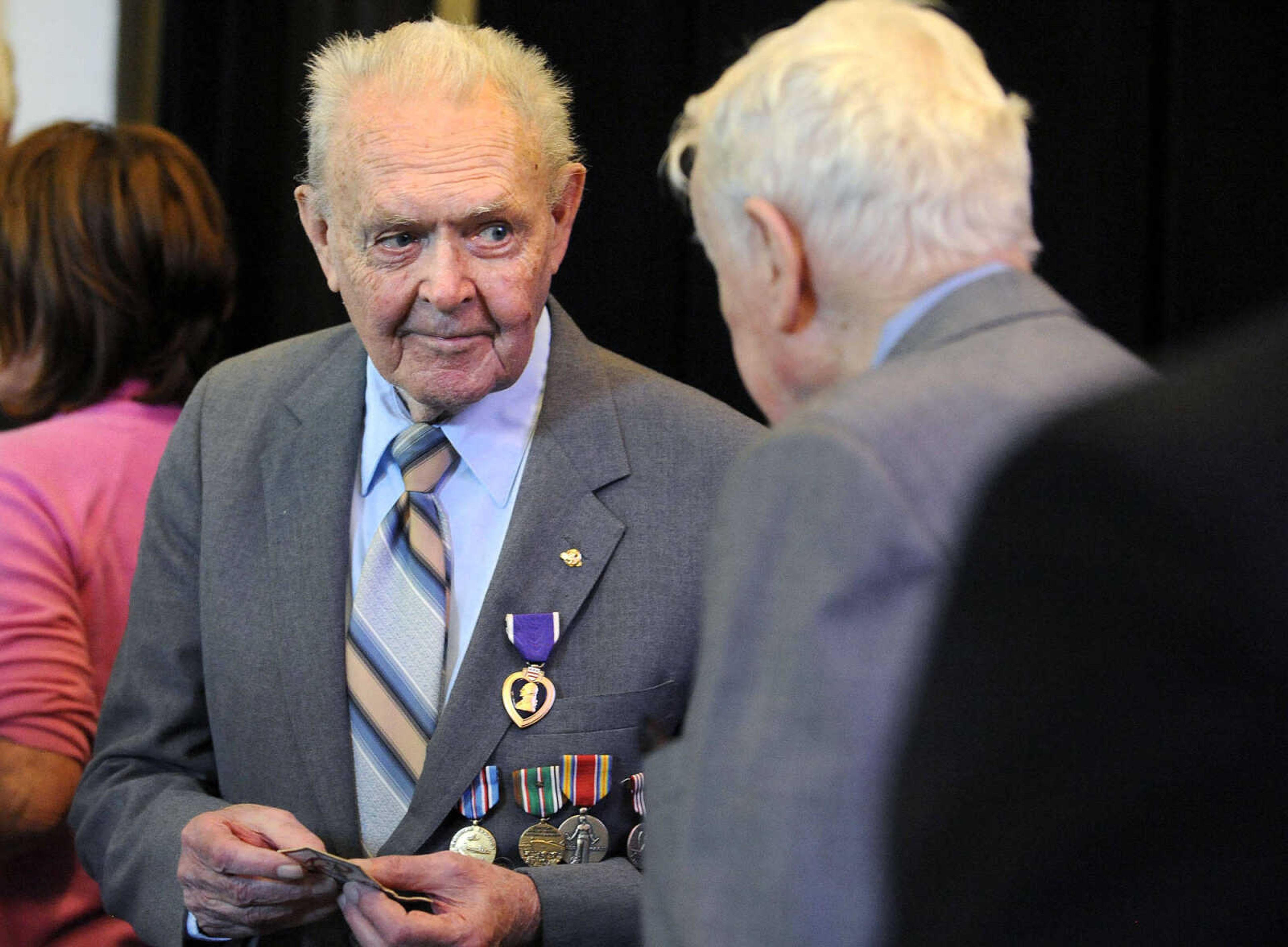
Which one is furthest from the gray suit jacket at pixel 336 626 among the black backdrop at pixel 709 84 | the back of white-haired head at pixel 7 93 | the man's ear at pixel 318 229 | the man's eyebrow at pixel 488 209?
the back of white-haired head at pixel 7 93

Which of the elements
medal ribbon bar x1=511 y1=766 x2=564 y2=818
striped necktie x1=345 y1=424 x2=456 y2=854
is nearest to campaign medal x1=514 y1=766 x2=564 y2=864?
medal ribbon bar x1=511 y1=766 x2=564 y2=818

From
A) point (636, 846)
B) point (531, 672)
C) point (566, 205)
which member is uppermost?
point (566, 205)

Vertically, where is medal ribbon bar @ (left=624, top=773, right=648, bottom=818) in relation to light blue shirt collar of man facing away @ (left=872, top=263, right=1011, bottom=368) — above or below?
below

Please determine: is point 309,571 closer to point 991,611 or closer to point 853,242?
point 853,242

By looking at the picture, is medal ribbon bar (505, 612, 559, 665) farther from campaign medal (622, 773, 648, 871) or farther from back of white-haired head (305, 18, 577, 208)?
back of white-haired head (305, 18, 577, 208)

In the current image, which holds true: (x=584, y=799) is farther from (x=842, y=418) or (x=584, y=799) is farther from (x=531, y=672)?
(x=842, y=418)

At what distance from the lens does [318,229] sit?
1924 mm

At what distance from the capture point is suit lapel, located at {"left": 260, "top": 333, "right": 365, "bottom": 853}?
175 cm

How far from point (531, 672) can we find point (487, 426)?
35cm

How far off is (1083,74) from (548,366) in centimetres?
122

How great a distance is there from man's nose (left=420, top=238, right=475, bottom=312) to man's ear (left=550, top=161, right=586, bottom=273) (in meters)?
0.16

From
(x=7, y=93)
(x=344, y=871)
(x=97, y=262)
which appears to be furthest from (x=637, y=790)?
(x=7, y=93)

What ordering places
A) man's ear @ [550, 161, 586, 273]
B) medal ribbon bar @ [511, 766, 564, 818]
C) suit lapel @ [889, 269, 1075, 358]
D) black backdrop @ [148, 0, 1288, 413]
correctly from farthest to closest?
black backdrop @ [148, 0, 1288, 413]
man's ear @ [550, 161, 586, 273]
medal ribbon bar @ [511, 766, 564, 818]
suit lapel @ [889, 269, 1075, 358]

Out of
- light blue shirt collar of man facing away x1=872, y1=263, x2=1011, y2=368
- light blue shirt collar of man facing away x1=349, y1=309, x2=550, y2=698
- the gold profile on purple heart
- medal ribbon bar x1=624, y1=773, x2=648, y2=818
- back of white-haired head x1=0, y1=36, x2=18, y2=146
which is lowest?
medal ribbon bar x1=624, y1=773, x2=648, y2=818
